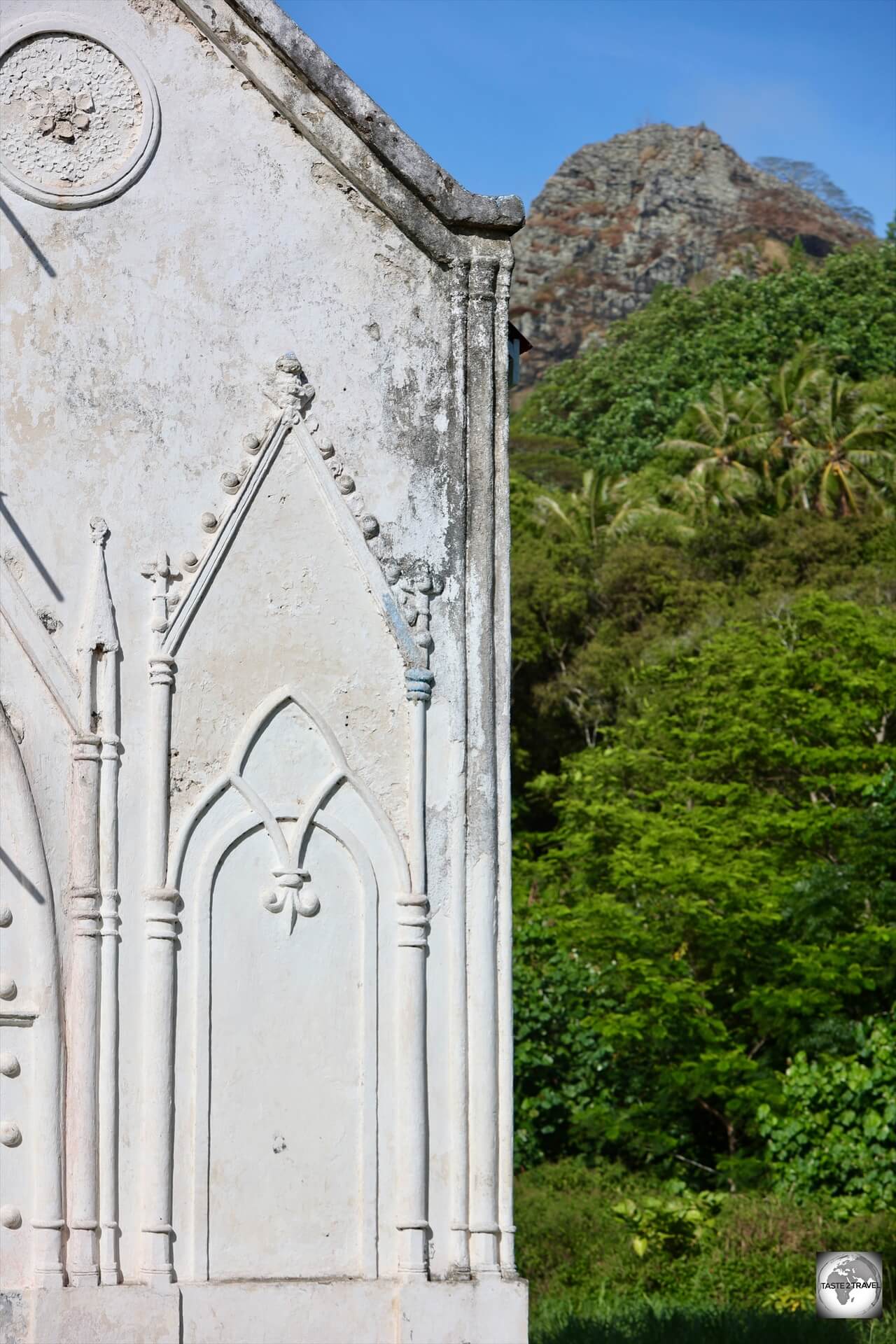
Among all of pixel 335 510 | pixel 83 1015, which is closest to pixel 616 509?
pixel 335 510

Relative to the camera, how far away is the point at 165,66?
7.78 meters

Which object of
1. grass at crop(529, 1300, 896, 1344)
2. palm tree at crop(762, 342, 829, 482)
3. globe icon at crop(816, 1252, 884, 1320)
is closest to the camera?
grass at crop(529, 1300, 896, 1344)

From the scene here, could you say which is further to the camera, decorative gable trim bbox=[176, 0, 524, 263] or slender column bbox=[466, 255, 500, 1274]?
decorative gable trim bbox=[176, 0, 524, 263]

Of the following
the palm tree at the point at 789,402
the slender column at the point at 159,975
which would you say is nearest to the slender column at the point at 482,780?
the slender column at the point at 159,975

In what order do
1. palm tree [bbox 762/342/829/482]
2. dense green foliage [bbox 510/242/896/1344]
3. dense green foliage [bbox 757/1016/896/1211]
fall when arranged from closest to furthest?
dense green foliage [bbox 510/242/896/1344], dense green foliage [bbox 757/1016/896/1211], palm tree [bbox 762/342/829/482]

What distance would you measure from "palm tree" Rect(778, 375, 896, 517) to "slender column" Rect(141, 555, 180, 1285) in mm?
31895

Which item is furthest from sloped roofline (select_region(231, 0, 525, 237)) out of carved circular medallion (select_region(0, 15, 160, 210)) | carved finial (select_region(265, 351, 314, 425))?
carved finial (select_region(265, 351, 314, 425))

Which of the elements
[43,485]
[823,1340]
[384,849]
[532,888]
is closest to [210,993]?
[384,849]

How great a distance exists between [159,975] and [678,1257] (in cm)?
1113

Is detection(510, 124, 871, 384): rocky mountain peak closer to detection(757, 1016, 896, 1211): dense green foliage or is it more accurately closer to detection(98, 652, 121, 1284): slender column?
detection(757, 1016, 896, 1211): dense green foliage

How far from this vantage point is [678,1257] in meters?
16.8

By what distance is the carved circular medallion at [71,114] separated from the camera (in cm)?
754

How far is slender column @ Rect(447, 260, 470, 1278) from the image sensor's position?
7.26m

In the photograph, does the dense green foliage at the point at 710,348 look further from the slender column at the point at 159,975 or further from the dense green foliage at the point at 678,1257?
the slender column at the point at 159,975
